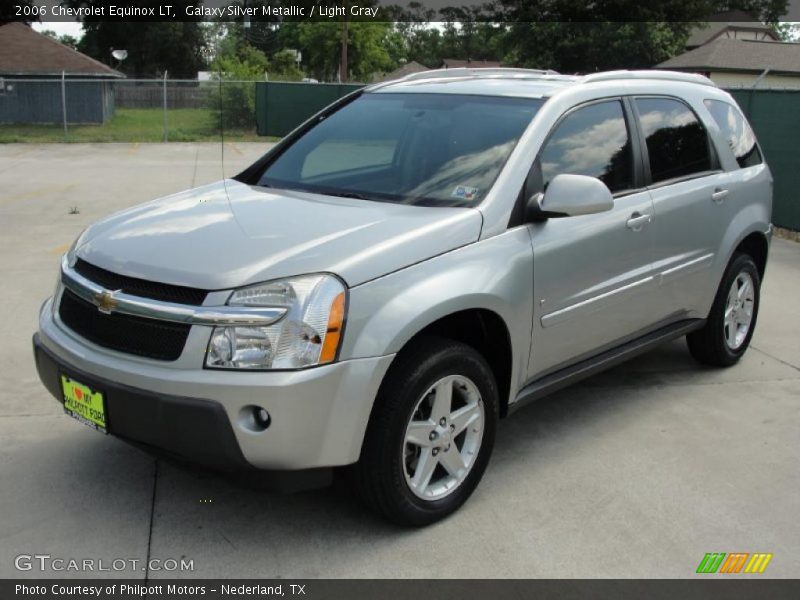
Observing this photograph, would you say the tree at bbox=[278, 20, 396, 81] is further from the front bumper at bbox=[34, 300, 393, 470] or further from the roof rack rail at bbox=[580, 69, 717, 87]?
the front bumper at bbox=[34, 300, 393, 470]

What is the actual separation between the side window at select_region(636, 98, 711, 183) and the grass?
23354 mm

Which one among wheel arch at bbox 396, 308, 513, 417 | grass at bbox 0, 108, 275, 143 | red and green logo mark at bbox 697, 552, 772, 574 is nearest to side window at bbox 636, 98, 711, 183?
wheel arch at bbox 396, 308, 513, 417

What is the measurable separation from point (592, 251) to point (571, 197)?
463mm

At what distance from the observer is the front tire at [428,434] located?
10.6 feet

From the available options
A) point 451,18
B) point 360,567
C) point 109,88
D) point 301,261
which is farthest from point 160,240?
point 451,18

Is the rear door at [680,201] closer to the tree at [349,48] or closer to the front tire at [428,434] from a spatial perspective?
the front tire at [428,434]

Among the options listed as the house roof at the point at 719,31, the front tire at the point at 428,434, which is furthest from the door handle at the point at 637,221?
the house roof at the point at 719,31

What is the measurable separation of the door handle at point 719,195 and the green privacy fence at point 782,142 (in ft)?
19.7

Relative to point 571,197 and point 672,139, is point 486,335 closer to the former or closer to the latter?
point 571,197

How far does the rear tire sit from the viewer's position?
529 cm

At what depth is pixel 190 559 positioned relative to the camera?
10.7ft

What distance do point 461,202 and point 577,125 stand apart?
86 cm

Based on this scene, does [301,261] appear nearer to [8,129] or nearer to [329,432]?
[329,432]

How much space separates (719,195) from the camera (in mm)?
5027
